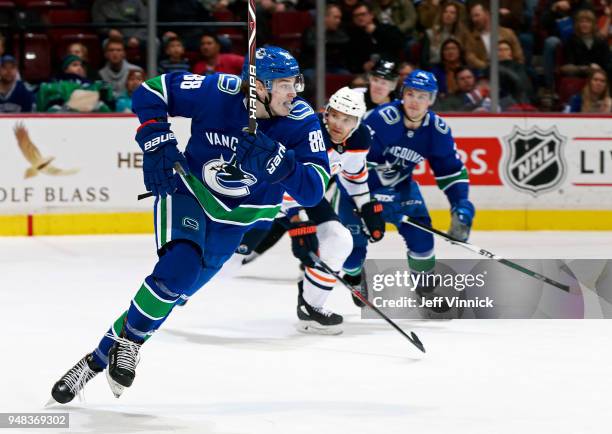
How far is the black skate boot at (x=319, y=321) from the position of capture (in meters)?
5.91

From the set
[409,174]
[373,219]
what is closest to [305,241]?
A: [373,219]

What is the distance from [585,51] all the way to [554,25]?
0.31 m

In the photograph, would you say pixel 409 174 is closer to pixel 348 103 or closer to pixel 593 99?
pixel 348 103

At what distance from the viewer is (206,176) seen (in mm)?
4551

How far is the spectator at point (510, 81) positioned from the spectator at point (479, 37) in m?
0.09

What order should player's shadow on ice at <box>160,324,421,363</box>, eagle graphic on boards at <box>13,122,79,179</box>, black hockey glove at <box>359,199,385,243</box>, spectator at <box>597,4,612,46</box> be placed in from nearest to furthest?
player's shadow on ice at <box>160,324,421,363</box>, black hockey glove at <box>359,199,385,243</box>, eagle graphic on boards at <box>13,122,79,179</box>, spectator at <box>597,4,612,46</box>

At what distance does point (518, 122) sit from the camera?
9391 mm

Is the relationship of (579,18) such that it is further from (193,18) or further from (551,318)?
(551,318)

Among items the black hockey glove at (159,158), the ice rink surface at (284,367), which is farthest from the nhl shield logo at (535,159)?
the black hockey glove at (159,158)

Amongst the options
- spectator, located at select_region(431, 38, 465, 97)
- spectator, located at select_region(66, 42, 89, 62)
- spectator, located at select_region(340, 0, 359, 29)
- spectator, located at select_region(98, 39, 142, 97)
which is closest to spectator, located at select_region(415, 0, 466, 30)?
spectator, located at select_region(431, 38, 465, 97)

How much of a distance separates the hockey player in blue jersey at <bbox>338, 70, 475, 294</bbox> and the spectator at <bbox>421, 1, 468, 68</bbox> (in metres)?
2.83

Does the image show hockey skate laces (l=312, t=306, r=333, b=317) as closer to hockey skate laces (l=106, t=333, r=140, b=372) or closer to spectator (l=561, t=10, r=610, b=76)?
hockey skate laces (l=106, t=333, r=140, b=372)

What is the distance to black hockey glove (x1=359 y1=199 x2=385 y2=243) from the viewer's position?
20.4ft

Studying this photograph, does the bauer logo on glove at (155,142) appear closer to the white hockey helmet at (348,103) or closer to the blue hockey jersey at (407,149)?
the white hockey helmet at (348,103)
